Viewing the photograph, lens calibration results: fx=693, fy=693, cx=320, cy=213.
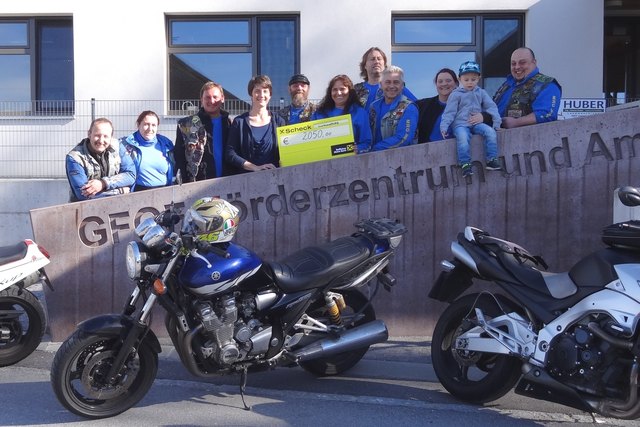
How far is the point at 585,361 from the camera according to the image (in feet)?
12.3

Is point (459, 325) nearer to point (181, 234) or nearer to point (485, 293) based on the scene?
point (485, 293)

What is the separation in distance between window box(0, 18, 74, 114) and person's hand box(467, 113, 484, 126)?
8.15m

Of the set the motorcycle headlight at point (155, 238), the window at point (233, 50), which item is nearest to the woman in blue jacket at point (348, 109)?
the motorcycle headlight at point (155, 238)

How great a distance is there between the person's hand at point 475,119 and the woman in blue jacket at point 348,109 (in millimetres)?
969

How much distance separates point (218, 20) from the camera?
11406 millimetres

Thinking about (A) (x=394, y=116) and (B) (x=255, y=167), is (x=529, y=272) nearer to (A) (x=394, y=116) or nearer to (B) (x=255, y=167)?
(A) (x=394, y=116)

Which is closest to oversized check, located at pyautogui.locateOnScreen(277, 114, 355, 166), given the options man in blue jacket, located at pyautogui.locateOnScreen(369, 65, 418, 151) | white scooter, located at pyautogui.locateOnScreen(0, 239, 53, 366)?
man in blue jacket, located at pyautogui.locateOnScreen(369, 65, 418, 151)

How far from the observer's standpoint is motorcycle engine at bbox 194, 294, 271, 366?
408 cm

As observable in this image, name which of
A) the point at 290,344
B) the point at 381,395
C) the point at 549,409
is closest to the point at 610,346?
the point at 549,409

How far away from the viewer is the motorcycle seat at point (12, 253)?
507 cm

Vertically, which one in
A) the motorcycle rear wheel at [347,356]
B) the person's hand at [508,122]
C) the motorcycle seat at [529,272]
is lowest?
the motorcycle rear wheel at [347,356]

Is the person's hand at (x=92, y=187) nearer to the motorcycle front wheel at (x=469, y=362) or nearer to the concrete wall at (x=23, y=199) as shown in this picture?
the motorcycle front wheel at (x=469, y=362)

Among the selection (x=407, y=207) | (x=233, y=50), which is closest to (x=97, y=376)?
(x=407, y=207)

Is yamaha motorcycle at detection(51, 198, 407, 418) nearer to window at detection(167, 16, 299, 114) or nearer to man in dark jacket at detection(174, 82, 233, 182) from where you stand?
man in dark jacket at detection(174, 82, 233, 182)
